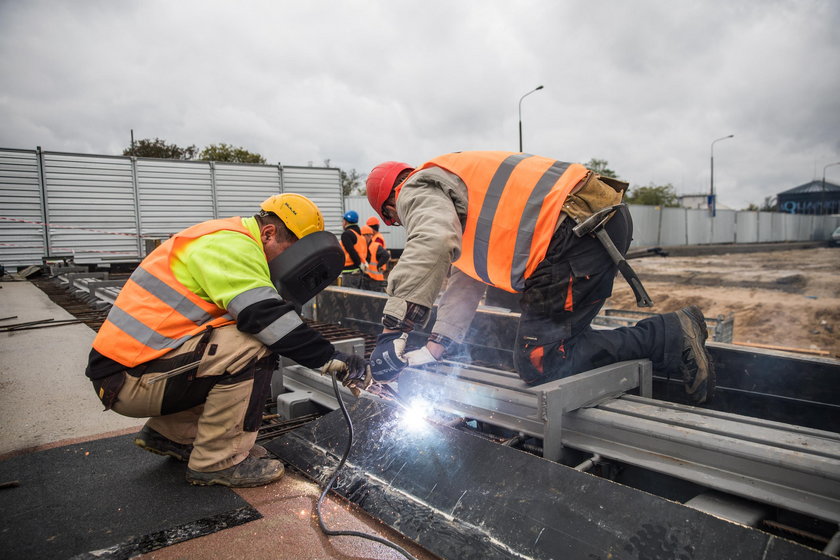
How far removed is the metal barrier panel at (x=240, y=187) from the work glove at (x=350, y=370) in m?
17.2

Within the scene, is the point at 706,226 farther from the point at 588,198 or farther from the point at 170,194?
A: the point at 588,198

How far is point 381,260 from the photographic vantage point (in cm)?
940

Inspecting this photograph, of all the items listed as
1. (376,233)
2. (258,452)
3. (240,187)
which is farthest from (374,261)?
(240,187)

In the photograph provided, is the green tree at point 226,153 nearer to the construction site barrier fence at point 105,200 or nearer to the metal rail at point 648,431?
the construction site barrier fence at point 105,200

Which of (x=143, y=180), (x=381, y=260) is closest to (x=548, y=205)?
(x=381, y=260)

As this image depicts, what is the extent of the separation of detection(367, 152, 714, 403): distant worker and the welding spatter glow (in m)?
0.21

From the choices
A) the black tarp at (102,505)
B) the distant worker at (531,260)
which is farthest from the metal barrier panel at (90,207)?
the distant worker at (531,260)

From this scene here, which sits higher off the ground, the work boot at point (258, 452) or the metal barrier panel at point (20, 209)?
the metal barrier panel at point (20, 209)

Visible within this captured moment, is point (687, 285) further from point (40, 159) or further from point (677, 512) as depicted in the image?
point (40, 159)

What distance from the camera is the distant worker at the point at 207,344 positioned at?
2143mm

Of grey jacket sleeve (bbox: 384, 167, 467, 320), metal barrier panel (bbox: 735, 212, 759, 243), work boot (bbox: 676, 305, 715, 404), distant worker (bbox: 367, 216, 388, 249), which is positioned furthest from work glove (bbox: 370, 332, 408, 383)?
metal barrier panel (bbox: 735, 212, 759, 243)

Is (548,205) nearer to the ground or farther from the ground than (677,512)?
farther from the ground

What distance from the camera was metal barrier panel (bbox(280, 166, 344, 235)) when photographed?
2012 cm

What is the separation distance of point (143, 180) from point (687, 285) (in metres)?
17.5
